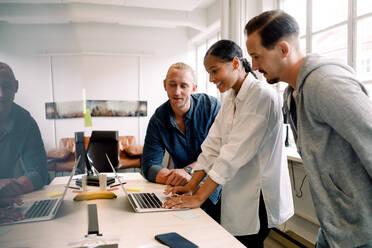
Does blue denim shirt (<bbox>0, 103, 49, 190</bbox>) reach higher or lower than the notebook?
higher

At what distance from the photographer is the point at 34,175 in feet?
0.60

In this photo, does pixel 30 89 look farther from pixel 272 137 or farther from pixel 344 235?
pixel 272 137

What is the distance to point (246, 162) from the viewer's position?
1.26 metres

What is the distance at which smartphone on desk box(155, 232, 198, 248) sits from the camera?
33.0 inches

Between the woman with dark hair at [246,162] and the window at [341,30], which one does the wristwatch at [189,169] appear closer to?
the woman with dark hair at [246,162]

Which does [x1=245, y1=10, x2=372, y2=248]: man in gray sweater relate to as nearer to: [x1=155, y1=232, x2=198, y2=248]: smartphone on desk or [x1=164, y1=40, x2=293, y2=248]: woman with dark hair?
[x1=164, y1=40, x2=293, y2=248]: woman with dark hair

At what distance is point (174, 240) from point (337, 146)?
58 cm

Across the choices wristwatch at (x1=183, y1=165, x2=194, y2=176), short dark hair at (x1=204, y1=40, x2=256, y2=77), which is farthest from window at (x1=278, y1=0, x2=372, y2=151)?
wristwatch at (x1=183, y1=165, x2=194, y2=176)

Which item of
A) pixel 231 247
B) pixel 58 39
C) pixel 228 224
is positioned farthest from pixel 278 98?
pixel 58 39

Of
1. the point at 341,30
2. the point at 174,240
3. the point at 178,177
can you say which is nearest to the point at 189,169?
the point at 178,177

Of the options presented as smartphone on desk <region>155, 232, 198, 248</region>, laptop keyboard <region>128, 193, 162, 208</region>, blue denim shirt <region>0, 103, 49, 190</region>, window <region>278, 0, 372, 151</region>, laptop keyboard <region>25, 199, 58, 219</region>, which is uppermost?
window <region>278, 0, 372, 151</region>

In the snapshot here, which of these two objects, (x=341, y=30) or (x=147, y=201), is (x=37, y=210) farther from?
(x=341, y=30)

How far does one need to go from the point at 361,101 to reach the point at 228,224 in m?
0.82

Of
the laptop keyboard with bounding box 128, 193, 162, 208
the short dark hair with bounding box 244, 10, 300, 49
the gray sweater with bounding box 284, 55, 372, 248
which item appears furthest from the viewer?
the laptop keyboard with bounding box 128, 193, 162, 208
